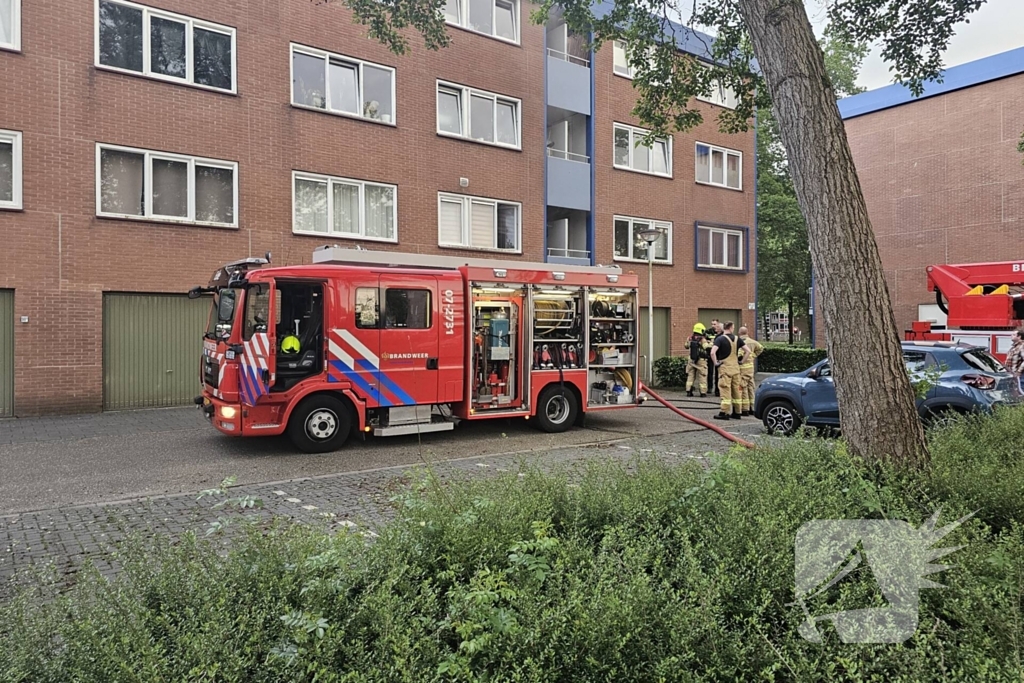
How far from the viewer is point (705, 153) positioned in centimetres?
2267

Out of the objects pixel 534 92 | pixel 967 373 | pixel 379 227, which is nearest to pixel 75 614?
pixel 967 373

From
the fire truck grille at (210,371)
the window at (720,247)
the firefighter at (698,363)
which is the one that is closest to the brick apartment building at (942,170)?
the window at (720,247)

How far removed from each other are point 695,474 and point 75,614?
3.30 meters

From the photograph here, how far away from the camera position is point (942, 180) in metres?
26.0

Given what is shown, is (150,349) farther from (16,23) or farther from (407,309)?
(407,309)

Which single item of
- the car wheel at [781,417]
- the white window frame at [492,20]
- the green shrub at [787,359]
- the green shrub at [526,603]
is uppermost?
the white window frame at [492,20]

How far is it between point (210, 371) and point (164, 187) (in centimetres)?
625

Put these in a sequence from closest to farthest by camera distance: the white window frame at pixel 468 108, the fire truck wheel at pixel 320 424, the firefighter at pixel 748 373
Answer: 1. the fire truck wheel at pixel 320 424
2. the firefighter at pixel 748 373
3. the white window frame at pixel 468 108

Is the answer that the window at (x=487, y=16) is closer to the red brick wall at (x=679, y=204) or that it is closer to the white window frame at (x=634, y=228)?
the red brick wall at (x=679, y=204)

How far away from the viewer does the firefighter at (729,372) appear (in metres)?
12.6

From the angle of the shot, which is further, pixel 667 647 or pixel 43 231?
pixel 43 231

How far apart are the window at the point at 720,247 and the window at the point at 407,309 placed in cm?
1446

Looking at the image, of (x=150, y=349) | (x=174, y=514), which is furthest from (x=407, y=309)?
(x=150, y=349)

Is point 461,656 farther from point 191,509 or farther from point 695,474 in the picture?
point 191,509
